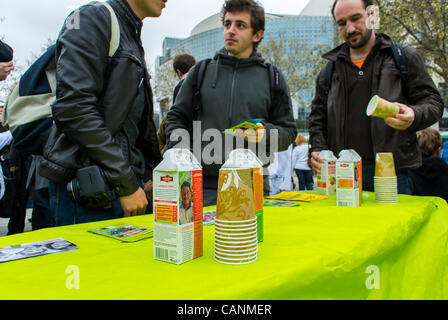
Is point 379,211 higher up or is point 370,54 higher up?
point 370,54

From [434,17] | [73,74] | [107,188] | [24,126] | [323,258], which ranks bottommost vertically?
[323,258]

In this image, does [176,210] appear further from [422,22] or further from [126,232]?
[422,22]

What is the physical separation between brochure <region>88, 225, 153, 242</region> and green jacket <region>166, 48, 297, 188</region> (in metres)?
0.91

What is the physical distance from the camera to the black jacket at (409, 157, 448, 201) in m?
2.90

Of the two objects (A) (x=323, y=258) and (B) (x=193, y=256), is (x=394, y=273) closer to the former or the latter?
(A) (x=323, y=258)

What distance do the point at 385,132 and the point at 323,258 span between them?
4.83ft

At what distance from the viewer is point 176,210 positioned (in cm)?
74

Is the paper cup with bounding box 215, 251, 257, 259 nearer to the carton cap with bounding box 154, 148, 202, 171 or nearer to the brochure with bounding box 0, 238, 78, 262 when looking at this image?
the carton cap with bounding box 154, 148, 202, 171

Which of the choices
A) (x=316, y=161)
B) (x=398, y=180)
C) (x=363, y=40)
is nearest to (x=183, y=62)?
(x=363, y=40)

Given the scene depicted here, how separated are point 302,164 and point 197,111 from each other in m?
5.16

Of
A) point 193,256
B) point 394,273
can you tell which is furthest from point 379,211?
point 193,256

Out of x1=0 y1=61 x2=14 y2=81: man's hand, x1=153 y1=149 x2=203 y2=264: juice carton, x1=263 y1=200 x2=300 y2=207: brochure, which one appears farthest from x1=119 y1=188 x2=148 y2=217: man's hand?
x1=0 y1=61 x2=14 y2=81: man's hand

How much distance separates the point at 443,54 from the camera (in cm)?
815

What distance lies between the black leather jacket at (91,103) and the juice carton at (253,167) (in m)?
0.53
